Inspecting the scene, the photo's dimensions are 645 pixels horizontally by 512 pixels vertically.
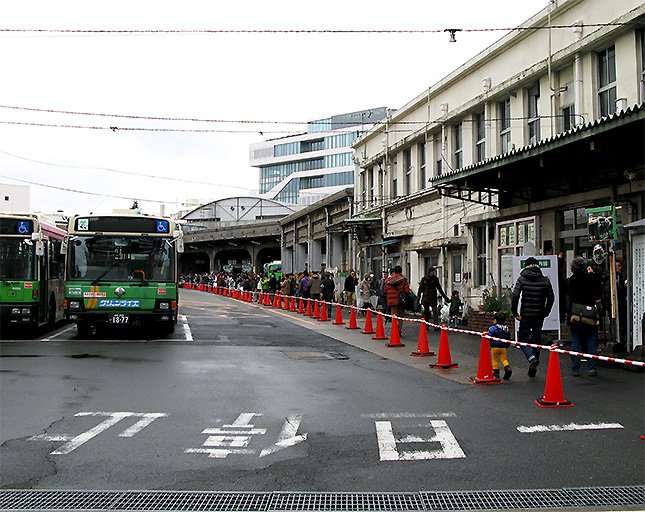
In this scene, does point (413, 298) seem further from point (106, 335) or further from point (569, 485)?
point (569, 485)

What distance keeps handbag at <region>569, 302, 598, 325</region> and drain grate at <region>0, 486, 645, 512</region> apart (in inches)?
219

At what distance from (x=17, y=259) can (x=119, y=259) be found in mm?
2376

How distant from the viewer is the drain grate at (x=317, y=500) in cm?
511

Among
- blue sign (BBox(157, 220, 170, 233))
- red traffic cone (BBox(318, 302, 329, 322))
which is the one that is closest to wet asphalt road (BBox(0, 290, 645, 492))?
blue sign (BBox(157, 220, 170, 233))

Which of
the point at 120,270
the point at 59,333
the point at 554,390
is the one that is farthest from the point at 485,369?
the point at 59,333

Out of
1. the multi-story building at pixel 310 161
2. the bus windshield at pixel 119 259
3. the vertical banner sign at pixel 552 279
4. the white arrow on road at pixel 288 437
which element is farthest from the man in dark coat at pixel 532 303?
the multi-story building at pixel 310 161

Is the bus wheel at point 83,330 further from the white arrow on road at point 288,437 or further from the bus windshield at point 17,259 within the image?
the white arrow on road at point 288,437

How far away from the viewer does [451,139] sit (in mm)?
25234

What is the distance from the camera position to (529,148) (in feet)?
48.4

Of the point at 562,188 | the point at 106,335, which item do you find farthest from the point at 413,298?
the point at 106,335

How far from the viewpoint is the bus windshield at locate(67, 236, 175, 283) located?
1642 cm

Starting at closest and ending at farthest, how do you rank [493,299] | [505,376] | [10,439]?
1. [10,439]
2. [505,376]
3. [493,299]

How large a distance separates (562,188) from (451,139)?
29.5 ft

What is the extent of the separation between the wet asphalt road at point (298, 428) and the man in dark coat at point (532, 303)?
0.67m
